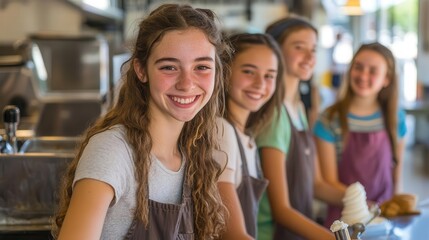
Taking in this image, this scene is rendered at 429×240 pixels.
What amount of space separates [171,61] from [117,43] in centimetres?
554

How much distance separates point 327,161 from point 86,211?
154cm

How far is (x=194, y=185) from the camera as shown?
1763mm

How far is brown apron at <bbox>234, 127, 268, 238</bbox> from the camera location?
218cm

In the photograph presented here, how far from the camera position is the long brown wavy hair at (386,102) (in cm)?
292

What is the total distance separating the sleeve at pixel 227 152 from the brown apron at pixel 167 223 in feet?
0.81

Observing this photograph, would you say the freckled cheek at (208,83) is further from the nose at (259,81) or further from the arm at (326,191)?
the arm at (326,191)

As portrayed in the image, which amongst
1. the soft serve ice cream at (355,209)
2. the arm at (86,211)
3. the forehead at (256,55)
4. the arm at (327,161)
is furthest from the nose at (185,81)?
the arm at (327,161)

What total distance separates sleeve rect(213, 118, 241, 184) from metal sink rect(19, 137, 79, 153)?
1.67ft

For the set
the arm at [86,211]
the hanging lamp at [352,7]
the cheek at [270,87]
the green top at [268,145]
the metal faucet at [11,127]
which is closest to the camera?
the arm at [86,211]

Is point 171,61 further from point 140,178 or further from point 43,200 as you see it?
point 43,200

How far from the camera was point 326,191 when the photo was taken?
2680 millimetres

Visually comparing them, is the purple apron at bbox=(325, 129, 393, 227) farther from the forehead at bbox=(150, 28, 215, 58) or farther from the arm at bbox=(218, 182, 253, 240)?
the forehead at bbox=(150, 28, 215, 58)

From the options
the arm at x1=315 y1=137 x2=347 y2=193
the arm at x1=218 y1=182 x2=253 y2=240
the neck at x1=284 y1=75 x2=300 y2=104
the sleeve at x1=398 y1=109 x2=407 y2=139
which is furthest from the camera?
the sleeve at x1=398 y1=109 x2=407 y2=139

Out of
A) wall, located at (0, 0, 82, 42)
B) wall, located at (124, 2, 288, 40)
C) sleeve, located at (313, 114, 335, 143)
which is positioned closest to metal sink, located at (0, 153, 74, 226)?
sleeve, located at (313, 114, 335, 143)
